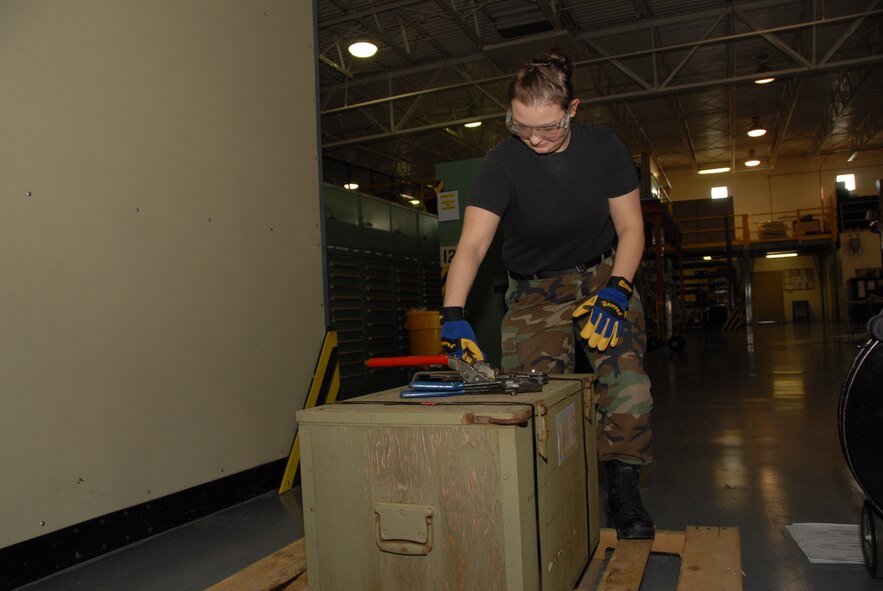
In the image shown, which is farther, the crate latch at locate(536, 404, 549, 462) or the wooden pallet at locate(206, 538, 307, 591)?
the wooden pallet at locate(206, 538, 307, 591)

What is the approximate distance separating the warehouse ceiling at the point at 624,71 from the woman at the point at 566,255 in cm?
765

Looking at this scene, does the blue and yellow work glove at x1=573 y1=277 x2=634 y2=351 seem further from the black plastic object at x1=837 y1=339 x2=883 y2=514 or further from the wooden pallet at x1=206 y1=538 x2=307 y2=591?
the wooden pallet at x1=206 y1=538 x2=307 y2=591

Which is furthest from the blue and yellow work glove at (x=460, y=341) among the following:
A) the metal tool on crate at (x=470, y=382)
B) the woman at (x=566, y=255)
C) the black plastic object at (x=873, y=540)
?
the black plastic object at (x=873, y=540)

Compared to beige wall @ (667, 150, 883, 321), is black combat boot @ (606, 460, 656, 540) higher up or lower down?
lower down

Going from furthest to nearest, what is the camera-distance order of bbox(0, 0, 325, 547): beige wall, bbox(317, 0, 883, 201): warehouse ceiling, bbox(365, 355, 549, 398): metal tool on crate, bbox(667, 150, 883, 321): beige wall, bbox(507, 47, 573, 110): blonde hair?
bbox(667, 150, 883, 321): beige wall → bbox(317, 0, 883, 201): warehouse ceiling → bbox(0, 0, 325, 547): beige wall → bbox(507, 47, 573, 110): blonde hair → bbox(365, 355, 549, 398): metal tool on crate

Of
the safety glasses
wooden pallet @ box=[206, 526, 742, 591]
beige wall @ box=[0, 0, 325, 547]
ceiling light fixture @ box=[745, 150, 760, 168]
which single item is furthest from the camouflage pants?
ceiling light fixture @ box=[745, 150, 760, 168]

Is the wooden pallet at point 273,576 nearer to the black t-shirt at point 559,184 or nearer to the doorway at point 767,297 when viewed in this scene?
the black t-shirt at point 559,184

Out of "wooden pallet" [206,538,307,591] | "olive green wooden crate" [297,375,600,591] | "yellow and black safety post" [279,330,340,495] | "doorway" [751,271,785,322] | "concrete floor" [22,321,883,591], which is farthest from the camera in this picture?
"doorway" [751,271,785,322]

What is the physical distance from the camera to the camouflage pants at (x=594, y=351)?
6.89 feet

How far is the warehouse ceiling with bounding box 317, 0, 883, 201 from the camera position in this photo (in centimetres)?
1038

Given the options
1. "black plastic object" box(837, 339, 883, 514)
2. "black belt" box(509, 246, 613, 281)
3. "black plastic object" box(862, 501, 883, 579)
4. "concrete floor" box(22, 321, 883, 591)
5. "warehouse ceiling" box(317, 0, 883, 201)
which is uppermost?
"warehouse ceiling" box(317, 0, 883, 201)

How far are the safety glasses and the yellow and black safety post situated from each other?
1937mm

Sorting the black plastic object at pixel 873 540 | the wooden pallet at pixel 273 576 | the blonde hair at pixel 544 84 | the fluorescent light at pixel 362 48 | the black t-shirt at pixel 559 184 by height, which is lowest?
the wooden pallet at pixel 273 576

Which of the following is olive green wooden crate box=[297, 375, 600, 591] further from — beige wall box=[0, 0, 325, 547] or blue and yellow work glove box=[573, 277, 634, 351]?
beige wall box=[0, 0, 325, 547]
